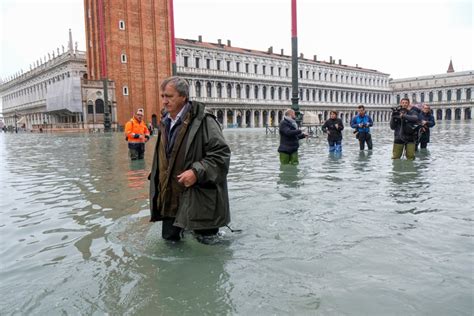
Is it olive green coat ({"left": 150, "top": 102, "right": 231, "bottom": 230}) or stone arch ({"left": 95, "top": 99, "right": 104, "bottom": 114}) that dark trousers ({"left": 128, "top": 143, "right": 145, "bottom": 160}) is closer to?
olive green coat ({"left": 150, "top": 102, "right": 231, "bottom": 230})

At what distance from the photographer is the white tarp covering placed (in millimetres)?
43812

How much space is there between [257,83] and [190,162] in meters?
64.1

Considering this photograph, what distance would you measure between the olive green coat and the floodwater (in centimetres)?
36

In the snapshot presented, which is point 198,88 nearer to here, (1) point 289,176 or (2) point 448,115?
(1) point 289,176

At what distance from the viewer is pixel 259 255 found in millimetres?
3318

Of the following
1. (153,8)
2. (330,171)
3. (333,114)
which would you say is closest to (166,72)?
(153,8)

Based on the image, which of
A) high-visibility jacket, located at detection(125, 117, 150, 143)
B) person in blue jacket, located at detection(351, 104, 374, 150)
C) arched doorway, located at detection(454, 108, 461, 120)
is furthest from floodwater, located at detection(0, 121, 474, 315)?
arched doorway, located at detection(454, 108, 461, 120)

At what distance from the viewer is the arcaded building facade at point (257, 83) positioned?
58938 mm

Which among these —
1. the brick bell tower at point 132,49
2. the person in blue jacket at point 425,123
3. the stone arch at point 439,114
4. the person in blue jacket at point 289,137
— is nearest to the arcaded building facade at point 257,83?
the brick bell tower at point 132,49

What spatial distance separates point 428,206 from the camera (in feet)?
15.9

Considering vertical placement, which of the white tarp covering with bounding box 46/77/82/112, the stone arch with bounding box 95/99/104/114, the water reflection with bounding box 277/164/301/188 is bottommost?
the water reflection with bounding box 277/164/301/188

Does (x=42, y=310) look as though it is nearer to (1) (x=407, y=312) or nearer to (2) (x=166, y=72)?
(1) (x=407, y=312)

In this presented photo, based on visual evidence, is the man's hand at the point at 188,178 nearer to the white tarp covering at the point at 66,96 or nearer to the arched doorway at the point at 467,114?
the white tarp covering at the point at 66,96

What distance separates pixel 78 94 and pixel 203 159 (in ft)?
149
